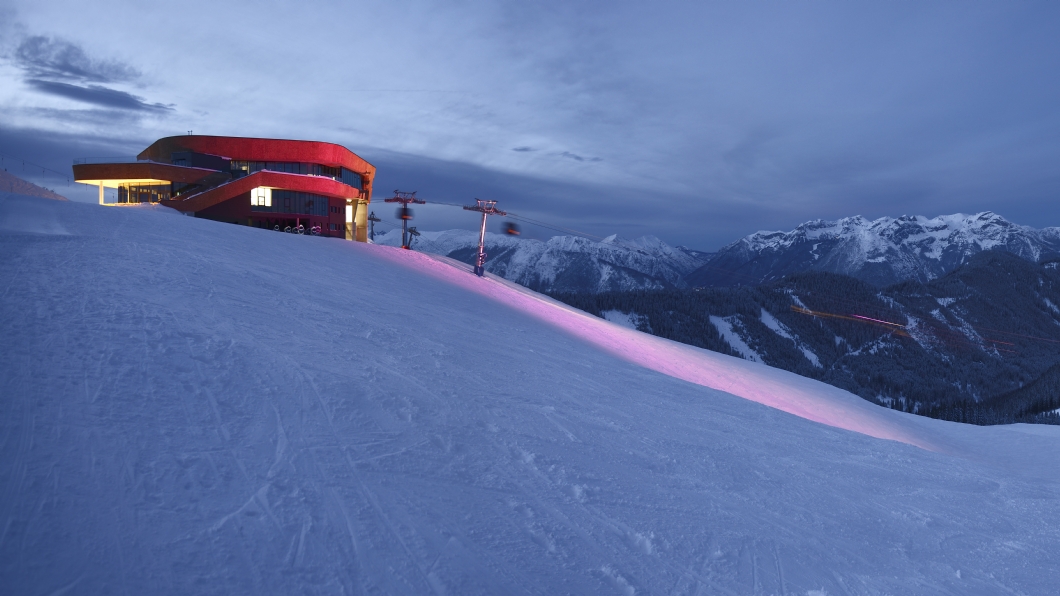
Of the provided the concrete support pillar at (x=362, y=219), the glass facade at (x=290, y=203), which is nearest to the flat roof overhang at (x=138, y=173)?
the glass facade at (x=290, y=203)

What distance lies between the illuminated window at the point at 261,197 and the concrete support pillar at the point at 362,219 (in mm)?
11596

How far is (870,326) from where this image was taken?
188 m

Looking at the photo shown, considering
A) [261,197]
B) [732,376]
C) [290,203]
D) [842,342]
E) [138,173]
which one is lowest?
[842,342]

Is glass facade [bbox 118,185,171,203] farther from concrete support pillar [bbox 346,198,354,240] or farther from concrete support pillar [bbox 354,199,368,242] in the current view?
concrete support pillar [bbox 354,199,368,242]

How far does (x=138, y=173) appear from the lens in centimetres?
4709

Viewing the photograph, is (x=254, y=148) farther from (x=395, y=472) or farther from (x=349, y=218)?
(x=395, y=472)

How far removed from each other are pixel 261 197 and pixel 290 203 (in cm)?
219

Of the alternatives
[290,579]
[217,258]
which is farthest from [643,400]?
[217,258]

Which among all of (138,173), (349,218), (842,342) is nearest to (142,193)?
(138,173)

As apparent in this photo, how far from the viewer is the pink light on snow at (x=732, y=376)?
16781 mm

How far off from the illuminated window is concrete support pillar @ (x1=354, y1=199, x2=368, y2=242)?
38.0 ft

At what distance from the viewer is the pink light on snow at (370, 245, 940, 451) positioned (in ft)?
55.1

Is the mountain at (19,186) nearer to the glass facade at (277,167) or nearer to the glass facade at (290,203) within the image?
the glass facade at (277,167)

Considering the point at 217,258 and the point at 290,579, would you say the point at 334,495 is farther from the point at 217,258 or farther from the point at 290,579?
the point at 217,258
